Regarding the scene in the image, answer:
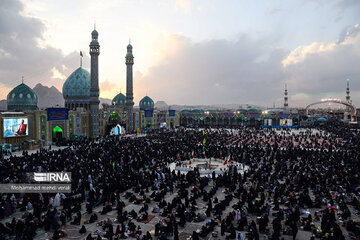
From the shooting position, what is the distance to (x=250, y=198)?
43.4 ft

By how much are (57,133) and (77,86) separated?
34.7 ft

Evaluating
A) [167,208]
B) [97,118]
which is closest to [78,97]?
[97,118]

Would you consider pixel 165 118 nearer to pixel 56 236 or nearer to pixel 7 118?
pixel 7 118

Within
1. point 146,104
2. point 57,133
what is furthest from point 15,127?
point 146,104

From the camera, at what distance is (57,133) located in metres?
37.4

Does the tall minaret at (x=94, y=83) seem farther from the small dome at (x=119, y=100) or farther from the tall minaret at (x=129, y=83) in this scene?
the small dome at (x=119, y=100)

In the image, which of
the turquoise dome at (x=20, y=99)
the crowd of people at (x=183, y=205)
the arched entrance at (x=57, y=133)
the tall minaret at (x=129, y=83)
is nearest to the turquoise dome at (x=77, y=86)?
the turquoise dome at (x=20, y=99)

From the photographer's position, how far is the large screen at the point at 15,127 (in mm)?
29328

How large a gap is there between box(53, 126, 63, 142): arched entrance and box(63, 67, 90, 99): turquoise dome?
911 centimetres

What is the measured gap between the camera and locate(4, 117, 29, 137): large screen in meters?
29.3

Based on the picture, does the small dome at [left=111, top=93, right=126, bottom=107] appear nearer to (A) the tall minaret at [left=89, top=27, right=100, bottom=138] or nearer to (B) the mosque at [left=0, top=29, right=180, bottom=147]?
(B) the mosque at [left=0, top=29, right=180, bottom=147]

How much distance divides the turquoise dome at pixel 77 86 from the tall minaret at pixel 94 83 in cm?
387

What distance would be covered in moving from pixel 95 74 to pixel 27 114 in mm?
12350

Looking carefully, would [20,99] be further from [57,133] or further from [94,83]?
[94,83]
